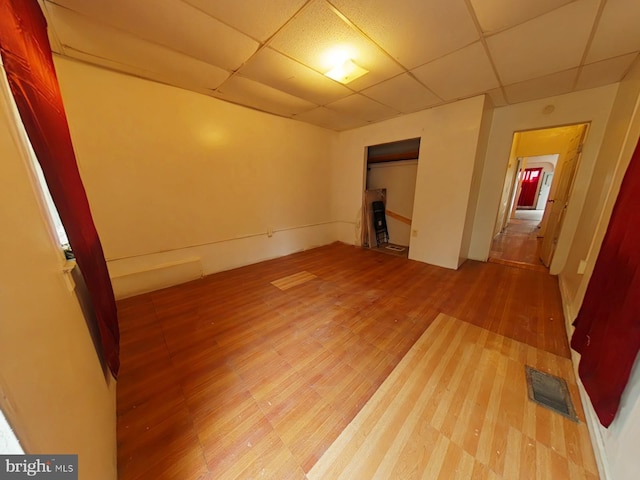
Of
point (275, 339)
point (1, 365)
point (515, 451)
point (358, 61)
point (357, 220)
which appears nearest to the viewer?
point (1, 365)

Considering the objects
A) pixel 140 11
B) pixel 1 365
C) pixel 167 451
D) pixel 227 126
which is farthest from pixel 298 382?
pixel 227 126

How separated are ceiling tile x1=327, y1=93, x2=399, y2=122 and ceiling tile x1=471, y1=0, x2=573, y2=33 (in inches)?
61.7

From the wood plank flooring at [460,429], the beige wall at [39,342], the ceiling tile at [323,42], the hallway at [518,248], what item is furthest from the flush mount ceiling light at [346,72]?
the hallway at [518,248]

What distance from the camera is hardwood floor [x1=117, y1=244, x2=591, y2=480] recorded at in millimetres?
1131

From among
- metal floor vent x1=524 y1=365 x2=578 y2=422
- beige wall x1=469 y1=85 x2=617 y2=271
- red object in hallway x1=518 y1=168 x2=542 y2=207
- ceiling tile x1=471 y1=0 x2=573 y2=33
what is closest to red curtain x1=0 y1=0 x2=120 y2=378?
ceiling tile x1=471 y1=0 x2=573 y2=33

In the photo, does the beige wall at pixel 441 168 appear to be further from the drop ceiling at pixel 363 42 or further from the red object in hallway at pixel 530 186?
the red object in hallway at pixel 530 186

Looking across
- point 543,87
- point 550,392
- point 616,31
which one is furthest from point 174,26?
point 543,87

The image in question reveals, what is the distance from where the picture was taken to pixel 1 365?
469mm

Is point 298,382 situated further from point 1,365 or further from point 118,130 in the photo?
point 118,130

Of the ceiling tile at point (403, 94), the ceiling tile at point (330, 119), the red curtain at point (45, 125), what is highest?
the ceiling tile at point (330, 119)

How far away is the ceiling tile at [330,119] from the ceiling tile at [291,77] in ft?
1.66

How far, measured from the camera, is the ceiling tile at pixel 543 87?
2391 millimetres

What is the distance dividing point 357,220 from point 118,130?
4053 mm

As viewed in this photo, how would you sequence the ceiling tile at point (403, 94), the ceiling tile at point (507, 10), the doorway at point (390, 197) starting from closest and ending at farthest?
the ceiling tile at point (507, 10), the ceiling tile at point (403, 94), the doorway at point (390, 197)
